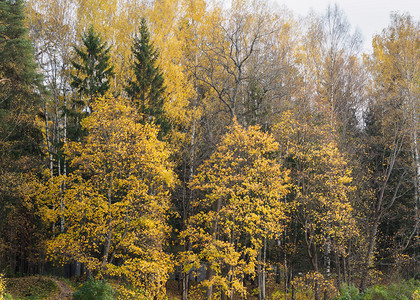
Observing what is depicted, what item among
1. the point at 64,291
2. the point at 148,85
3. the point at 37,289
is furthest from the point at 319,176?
the point at 37,289

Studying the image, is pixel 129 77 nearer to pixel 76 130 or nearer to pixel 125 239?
pixel 76 130

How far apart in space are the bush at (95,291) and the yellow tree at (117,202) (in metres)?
0.51

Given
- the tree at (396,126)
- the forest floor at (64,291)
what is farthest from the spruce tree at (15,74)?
the tree at (396,126)

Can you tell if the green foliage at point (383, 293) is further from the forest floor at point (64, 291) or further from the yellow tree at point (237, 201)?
the forest floor at point (64, 291)

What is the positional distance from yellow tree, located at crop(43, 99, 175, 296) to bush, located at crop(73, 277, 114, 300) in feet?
1.69

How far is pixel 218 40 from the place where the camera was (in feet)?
54.5

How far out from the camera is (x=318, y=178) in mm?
14961

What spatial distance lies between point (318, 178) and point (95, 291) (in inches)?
372

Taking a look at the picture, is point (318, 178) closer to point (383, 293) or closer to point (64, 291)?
point (383, 293)

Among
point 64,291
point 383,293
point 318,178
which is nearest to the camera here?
point 383,293

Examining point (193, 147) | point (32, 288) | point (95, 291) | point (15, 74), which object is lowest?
point (32, 288)

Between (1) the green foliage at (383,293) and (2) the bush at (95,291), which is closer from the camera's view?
(2) the bush at (95,291)

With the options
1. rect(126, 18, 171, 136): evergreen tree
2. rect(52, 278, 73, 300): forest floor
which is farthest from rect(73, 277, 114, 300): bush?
rect(126, 18, 171, 136): evergreen tree

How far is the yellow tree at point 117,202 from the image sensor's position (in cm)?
1157
